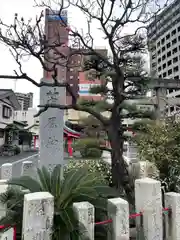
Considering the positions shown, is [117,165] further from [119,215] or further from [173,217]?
[119,215]

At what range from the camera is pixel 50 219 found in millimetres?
2084

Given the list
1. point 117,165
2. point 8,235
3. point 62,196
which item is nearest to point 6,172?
point 117,165

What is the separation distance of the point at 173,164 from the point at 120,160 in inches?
40.9

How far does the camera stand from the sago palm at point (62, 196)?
2207 millimetres

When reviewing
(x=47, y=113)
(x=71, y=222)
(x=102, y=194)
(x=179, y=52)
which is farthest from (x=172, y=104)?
(x=179, y=52)

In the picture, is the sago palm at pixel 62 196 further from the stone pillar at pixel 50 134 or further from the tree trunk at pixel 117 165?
the stone pillar at pixel 50 134

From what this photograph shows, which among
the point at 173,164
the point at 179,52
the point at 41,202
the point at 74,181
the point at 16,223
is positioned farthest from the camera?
the point at 179,52

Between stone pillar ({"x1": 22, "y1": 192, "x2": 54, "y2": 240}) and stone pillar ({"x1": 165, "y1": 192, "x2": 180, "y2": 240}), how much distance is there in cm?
157

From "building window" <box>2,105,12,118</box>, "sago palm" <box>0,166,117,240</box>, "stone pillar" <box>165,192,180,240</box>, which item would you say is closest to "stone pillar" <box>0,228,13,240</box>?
"sago palm" <box>0,166,117,240</box>

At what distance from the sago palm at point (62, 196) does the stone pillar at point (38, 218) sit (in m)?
0.17

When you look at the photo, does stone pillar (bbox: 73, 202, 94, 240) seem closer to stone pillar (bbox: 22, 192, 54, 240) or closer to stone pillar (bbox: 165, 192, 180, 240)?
stone pillar (bbox: 22, 192, 54, 240)

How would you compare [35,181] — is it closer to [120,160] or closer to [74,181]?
[74,181]

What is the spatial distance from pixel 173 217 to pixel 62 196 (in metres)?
1.42

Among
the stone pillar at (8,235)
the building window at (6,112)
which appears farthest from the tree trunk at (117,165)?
the building window at (6,112)
